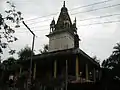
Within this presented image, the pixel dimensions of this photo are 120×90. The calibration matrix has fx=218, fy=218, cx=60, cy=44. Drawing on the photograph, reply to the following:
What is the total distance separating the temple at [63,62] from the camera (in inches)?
953

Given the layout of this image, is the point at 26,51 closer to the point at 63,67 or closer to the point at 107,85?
the point at 63,67

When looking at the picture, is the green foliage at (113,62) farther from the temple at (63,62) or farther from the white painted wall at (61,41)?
the white painted wall at (61,41)

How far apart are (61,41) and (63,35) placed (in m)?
0.99

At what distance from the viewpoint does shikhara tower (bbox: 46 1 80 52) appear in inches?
1324

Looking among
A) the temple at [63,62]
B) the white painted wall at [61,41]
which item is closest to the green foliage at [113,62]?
the temple at [63,62]

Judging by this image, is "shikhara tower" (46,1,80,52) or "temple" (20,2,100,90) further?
"shikhara tower" (46,1,80,52)

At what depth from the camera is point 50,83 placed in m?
23.9

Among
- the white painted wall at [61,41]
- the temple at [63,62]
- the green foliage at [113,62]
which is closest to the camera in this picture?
the temple at [63,62]

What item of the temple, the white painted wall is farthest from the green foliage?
the white painted wall

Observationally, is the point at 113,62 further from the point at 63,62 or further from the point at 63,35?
the point at 63,35

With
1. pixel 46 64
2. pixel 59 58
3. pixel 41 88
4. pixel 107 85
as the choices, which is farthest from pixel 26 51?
pixel 107 85

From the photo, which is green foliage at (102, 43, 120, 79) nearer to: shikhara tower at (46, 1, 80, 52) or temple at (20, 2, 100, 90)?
temple at (20, 2, 100, 90)

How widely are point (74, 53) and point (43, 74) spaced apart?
267 inches

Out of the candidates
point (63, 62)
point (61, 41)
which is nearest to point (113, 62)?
point (63, 62)
